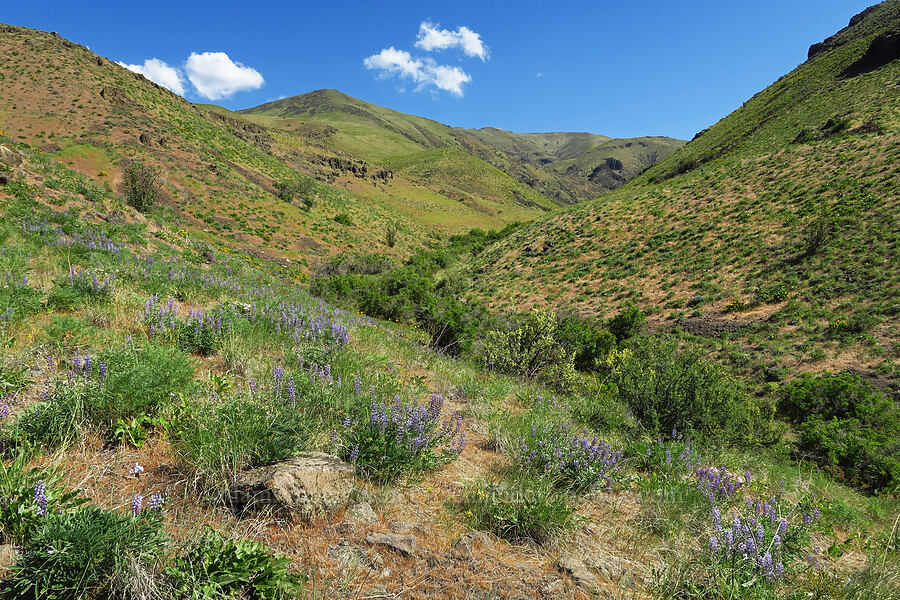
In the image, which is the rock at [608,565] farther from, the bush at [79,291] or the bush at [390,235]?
the bush at [390,235]

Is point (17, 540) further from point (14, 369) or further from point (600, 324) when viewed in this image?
point (600, 324)

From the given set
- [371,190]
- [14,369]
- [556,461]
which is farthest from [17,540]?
[371,190]

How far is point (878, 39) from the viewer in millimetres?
38500

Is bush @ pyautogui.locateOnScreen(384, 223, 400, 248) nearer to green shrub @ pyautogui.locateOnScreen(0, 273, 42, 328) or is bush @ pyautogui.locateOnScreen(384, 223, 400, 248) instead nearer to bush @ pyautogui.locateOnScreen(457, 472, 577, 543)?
green shrub @ pyautogui.locateOnScreen(0, 273, 42, 328)

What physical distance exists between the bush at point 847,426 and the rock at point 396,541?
9.36 m

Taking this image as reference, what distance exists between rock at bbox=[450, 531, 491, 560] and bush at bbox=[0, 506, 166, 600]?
1.71 m

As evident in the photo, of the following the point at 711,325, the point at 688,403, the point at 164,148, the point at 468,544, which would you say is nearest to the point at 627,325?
the point at 711,325

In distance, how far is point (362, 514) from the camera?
277 centimetres

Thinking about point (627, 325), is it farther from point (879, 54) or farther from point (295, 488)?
point (879, 54)

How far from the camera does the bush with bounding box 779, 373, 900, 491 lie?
7992 mm

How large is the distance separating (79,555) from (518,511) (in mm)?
2557

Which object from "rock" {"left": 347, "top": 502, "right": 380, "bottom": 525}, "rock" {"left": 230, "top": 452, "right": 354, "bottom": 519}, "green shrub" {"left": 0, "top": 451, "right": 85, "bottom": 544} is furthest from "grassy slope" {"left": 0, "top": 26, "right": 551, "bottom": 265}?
"rock" {"left": 347, "top": 502, "right": 380, "bottom": 525}

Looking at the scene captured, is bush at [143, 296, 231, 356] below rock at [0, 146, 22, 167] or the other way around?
below

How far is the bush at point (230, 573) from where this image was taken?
1871mm
